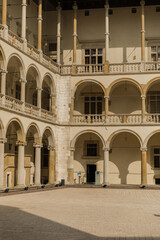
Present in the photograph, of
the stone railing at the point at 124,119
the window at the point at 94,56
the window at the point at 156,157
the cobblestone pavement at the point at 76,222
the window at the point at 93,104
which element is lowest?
the cobblestone pavement at the point at 76,222

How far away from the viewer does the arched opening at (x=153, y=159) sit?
31328 mm

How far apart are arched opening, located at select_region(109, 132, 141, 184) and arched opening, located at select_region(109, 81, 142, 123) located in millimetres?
1942

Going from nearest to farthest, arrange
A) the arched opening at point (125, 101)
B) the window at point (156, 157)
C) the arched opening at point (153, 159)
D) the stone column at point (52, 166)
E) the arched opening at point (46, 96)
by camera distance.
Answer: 1. the stone column at point (52, 166)
2. the arched opening at point (46, 96)
3. the arched opening at point (153, 159)
4. the window at point (156, 157)
5. the arched opening at point (125, 101)

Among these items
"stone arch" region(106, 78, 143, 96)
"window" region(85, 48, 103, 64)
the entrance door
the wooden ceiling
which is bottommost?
the entrance door

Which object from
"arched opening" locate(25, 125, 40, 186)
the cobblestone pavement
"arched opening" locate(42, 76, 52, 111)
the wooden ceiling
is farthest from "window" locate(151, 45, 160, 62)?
the cobblestone pavement

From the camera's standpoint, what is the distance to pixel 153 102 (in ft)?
105

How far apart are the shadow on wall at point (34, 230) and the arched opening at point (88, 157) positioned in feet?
66.2

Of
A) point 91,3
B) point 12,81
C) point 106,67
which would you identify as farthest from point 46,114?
point 91,3

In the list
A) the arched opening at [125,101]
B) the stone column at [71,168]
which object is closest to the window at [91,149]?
the stone column at [71,168]

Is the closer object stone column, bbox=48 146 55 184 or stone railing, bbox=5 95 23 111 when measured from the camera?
stone railing, bbox=5 95 23 111

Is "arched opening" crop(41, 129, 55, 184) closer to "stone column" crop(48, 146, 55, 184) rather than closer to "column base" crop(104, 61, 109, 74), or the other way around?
"stone column" crop(48, 146, 55, 184)

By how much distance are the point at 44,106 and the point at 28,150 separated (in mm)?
4033

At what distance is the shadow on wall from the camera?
888cm

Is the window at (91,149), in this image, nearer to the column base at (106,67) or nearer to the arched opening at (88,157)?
the arched opening at (88,157)
